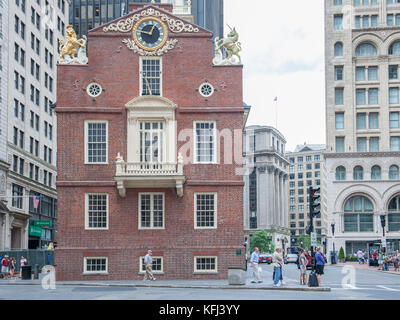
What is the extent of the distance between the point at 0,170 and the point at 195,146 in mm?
28923

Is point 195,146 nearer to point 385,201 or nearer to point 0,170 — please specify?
point 0,170

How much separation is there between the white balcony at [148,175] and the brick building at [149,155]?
0.06 meters

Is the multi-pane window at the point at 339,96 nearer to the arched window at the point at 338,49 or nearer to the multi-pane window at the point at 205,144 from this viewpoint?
the arched window at the point at 338,49

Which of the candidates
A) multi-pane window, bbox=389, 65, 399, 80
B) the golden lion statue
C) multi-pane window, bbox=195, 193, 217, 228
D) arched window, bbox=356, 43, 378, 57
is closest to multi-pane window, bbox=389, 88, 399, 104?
multi-pane window, bbox=389, 65, 399, 80

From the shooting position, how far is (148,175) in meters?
35.2

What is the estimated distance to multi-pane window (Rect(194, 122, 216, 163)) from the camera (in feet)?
122

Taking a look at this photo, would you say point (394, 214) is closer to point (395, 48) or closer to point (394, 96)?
point (394, 96)

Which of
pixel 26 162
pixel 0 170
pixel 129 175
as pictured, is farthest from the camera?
pixel 26 162

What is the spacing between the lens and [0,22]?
199 ft

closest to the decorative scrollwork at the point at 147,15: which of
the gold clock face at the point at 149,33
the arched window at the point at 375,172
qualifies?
→ the gold clock face at the point at 149,33

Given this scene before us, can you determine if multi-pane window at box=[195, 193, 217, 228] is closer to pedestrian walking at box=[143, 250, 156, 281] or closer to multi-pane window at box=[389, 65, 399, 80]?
pedestrian walking at box=[143, 250, 156, 281]

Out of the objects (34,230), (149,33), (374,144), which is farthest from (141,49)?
(374,144)

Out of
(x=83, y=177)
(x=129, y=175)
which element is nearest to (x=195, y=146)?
(x=129, y=175)

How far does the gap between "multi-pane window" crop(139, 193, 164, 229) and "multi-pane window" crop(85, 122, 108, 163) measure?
10.9 ft
